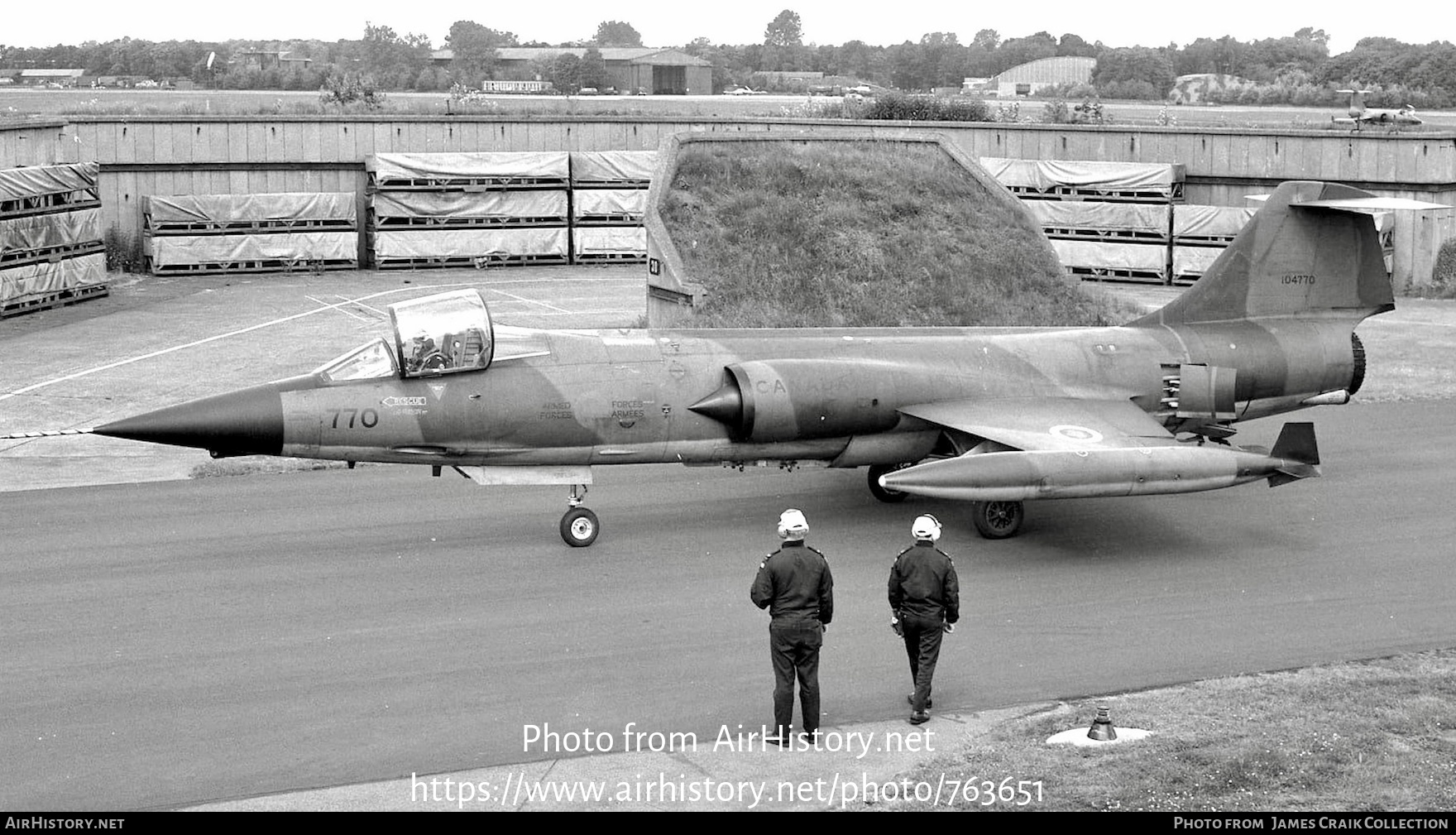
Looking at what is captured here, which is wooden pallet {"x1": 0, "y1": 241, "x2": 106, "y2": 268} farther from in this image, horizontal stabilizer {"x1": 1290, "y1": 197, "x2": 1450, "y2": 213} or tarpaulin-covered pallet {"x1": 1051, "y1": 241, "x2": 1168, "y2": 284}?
horizontal stabilizer {"x1": 1290, "y1": 197, "x2": 1450, "y2": 213}

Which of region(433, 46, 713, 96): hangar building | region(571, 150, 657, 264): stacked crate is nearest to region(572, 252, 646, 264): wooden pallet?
region(571, 150, 657, 264): stacked crate

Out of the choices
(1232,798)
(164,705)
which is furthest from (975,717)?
(164,705)

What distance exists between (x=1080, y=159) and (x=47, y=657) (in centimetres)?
3419

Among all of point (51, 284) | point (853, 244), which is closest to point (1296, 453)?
point (853, 244)

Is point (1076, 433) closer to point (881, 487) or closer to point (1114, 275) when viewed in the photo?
→ point (881, 487)

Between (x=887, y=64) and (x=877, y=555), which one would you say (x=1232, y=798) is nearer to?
(x=877, y=555)

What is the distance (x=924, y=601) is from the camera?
1109 centimetres

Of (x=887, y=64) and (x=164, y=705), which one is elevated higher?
(x=887, y=64)

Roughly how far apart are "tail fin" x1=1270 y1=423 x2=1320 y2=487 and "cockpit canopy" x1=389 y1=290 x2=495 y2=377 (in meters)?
8.63

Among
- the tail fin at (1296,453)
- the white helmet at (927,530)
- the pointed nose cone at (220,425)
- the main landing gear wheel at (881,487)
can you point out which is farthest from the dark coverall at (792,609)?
the tail fin at (1296,453)

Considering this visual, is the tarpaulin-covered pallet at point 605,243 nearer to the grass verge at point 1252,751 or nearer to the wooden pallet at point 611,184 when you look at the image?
the wooden pallet at point 611,184

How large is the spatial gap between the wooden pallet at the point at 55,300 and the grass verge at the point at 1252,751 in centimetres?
2692

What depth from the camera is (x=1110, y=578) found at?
50.0ft

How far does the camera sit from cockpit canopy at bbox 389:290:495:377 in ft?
50.9
